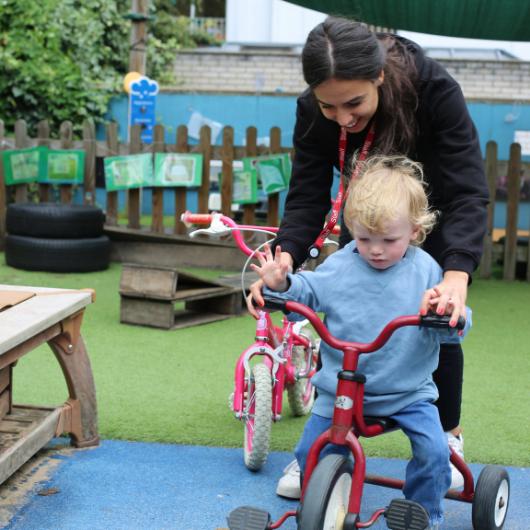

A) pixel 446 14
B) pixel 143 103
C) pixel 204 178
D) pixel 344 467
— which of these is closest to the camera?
pixel 344 467

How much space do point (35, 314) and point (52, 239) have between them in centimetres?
527

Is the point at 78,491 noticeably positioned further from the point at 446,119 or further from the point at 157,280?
the point at 157,280

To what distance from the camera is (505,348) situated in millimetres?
5988

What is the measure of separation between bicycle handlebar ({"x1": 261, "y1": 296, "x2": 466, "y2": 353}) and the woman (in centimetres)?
3

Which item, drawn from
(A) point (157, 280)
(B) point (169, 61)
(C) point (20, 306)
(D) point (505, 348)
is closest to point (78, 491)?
(C) point (20, 306)

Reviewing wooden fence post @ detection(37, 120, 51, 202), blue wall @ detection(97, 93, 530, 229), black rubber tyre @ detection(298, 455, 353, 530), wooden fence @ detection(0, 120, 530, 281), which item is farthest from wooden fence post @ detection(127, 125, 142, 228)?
black rubber tyre @ detection(298, 455, 353, 530)

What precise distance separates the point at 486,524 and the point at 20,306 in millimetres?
1934

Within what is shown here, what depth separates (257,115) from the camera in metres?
13.0

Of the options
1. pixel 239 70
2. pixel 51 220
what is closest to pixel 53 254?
pixel 51 220

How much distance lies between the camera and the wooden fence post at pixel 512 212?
8.88 m

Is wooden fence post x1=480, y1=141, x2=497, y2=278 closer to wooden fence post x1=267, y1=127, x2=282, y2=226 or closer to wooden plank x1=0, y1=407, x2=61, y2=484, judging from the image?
wooden fence post x1=267, y1=127, x2=282, y2=226

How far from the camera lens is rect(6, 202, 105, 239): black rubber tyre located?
846cm

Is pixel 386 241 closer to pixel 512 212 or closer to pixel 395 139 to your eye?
pixel 395 139

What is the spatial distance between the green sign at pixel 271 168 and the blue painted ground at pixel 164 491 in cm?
551
